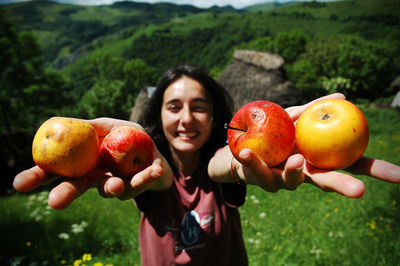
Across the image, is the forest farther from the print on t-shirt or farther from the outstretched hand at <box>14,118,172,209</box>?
the outstretched hand at <box>14,118,172,209</box>

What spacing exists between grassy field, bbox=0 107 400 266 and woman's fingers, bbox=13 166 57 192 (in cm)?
→ 198

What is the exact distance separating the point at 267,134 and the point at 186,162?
48.6 inches

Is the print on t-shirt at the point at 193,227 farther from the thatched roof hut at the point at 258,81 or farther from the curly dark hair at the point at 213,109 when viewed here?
the thatched roof hut at the point at 258,81

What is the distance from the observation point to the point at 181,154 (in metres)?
2.49

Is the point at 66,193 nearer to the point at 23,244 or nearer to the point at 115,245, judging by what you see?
the point at 115,245

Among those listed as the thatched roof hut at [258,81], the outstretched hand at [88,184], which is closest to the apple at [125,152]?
the outstretched hand at [88,184]

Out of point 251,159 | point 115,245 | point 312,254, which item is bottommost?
point 115,245

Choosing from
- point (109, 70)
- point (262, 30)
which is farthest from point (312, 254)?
point (262, 30)

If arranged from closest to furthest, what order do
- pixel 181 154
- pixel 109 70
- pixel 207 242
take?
pixel 207 242, pixel 181 154, pixel 109 70

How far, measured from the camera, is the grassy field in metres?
3.54

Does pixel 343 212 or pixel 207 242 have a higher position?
pixel 207 242

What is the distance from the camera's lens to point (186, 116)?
7.27ft

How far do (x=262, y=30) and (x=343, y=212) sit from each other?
253 ft

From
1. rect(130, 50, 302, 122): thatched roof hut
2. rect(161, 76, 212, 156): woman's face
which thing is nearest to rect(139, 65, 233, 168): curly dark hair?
rect(161, 76, 212, 156): woman's face
